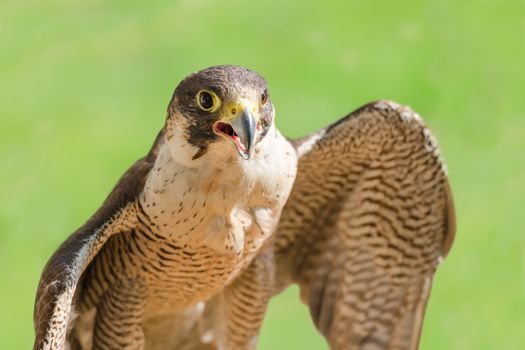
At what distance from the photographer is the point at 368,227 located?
6445 millimetres

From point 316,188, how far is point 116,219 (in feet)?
4.27

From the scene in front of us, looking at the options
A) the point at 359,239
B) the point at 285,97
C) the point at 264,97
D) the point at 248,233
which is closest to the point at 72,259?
the point at 248,233

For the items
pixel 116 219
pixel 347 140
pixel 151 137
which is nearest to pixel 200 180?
pixel 116 219

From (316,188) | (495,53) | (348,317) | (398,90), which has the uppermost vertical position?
(495,53)

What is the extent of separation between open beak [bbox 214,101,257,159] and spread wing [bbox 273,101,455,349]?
112 centimetres

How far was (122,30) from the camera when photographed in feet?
31.6

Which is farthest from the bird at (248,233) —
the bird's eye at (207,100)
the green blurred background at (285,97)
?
the green blurred background at (285,97)

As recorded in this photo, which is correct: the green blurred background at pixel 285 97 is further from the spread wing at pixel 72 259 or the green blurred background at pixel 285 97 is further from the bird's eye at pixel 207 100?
the bird's eye at pixel 207 100

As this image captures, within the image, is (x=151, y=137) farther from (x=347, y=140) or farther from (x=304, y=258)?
(x=347, y=140)

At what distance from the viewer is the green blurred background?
833 cm

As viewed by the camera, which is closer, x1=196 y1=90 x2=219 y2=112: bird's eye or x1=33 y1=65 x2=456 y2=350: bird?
x1=196 y1=90 x2=219 y2=112: bird's eye

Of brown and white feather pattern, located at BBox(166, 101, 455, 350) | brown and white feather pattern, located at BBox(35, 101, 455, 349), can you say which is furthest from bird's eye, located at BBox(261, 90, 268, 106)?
brown and white feather pattern, located at BBox(166, 101, 455, 350)

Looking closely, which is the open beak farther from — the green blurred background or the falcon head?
the green blurred background

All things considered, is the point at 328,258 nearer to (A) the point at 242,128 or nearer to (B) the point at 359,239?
(B) the point at 359,239
